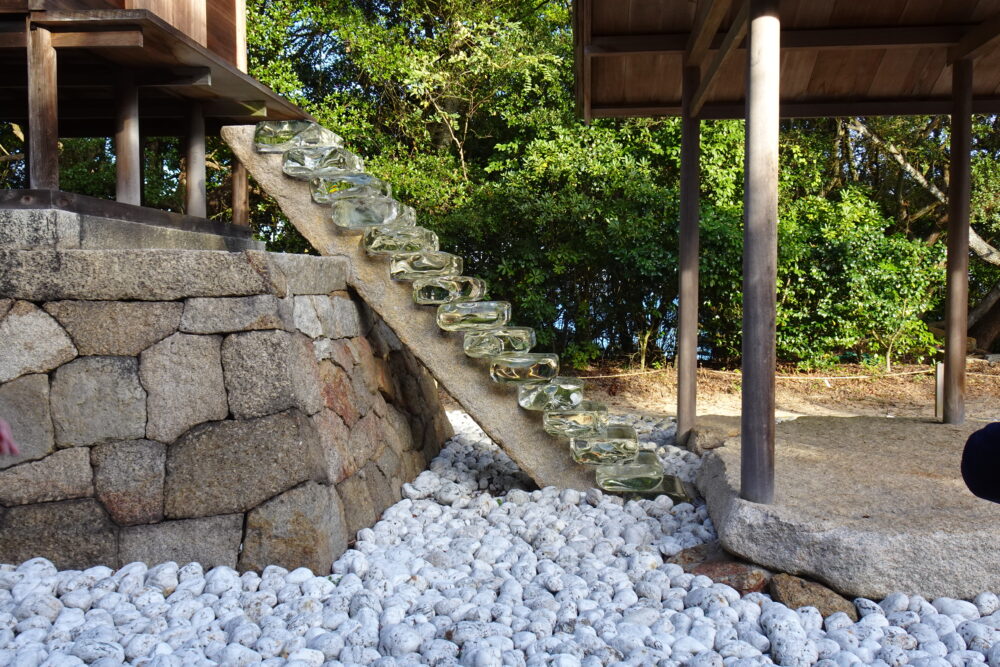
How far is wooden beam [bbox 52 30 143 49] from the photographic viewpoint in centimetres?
328

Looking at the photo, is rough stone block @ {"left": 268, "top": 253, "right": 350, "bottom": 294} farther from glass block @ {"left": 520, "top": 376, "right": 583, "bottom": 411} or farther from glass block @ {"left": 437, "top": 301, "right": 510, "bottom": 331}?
glass block @ {"left": 520, "top": 376, "right": 583, "bottom": 411}

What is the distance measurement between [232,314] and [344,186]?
4.49 feet

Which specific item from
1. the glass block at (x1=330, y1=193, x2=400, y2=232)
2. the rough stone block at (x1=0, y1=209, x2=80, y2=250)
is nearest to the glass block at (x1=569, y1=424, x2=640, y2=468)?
the glass block at (x1=330, y1=193, x2=400, y2=232)

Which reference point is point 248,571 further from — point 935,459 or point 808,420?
point 808,420

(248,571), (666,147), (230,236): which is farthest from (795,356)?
(248,571)

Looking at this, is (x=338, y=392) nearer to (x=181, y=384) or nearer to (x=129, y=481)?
(x=181, y=384)

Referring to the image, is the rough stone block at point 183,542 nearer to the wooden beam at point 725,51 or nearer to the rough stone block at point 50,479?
the rough stone block at point 50,479

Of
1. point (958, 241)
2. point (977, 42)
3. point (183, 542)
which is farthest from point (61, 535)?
point (977, 42)

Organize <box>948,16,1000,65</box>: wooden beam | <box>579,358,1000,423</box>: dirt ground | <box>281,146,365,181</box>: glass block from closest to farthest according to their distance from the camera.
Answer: <box>281,146,365,181</box>: glass block → <box>948,16,1000,65</box>: wooden beam → <box>579,358,1000,423</box>: dirt ground

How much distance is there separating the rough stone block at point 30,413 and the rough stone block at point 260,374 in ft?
2.20

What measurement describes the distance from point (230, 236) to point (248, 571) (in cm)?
229

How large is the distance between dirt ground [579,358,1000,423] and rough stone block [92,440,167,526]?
489 cm

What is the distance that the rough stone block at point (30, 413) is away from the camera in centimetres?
299

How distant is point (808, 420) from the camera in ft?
16.7
